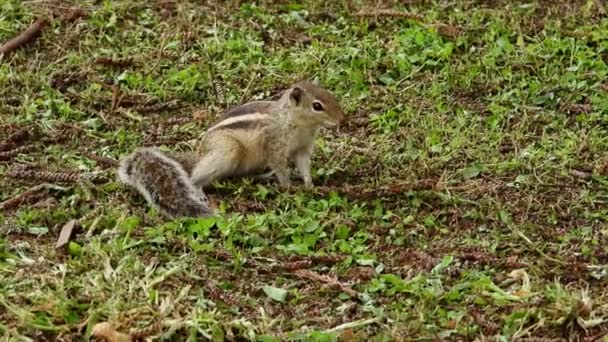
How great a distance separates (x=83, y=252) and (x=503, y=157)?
232cm

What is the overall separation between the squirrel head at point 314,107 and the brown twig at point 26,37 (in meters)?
2.40

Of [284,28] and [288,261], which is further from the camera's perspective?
[284,28]

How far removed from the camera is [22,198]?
5887mm

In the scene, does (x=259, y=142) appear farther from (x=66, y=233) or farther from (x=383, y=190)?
(x=66, y=233)

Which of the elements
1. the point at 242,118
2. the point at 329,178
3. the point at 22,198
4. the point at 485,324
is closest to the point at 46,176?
the point at 22,198

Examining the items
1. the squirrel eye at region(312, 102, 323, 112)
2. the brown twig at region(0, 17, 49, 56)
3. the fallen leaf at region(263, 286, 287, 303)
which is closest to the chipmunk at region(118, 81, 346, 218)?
the squirrel eye at region(312, 102, 323, 112)

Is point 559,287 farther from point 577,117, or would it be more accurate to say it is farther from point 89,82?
point 89,82

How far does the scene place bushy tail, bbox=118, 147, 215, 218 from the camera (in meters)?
5.68

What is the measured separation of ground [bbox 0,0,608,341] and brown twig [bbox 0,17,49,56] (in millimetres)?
36

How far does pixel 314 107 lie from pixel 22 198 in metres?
1.53

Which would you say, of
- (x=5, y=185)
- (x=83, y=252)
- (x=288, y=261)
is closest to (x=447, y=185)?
(x=288, y=261)

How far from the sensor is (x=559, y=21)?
7707 millimetres

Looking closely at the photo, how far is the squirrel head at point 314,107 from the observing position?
6.14 metres

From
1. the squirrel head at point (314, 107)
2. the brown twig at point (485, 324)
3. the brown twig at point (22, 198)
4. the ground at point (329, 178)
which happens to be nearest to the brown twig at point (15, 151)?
the ground at point (329, 178)
